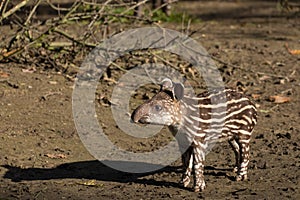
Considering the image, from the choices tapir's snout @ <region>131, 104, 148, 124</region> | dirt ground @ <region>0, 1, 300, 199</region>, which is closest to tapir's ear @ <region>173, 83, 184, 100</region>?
tapir's snout @ <region>131, 104, 148, 124</region>

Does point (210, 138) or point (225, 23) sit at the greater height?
point (225, 23)

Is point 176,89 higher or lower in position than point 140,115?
higher

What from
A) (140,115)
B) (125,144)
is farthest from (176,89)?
(125,144)

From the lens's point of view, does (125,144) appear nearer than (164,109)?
No

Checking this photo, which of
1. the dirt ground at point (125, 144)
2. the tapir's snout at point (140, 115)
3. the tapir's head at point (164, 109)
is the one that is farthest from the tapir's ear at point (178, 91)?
the dirt ground at point (125, 144)

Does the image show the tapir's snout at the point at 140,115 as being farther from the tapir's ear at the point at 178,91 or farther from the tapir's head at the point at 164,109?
the tapir's ear at the point at 178,91

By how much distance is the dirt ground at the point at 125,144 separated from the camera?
7.70m

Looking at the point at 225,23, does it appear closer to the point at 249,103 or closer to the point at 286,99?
the point at 286,99

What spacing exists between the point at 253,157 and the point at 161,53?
400cm

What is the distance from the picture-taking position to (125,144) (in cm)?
936

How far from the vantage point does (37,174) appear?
26.7 feet

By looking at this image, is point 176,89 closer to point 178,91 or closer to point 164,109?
point 178,91

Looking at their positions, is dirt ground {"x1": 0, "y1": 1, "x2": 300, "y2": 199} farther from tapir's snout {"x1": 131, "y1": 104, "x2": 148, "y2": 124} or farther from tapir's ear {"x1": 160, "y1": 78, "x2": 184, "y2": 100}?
tapir's ear {"x1": 160, "y1": 78, "x2": 184, "y2": 100}

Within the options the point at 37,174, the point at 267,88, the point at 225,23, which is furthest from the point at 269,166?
the point at 225,23
